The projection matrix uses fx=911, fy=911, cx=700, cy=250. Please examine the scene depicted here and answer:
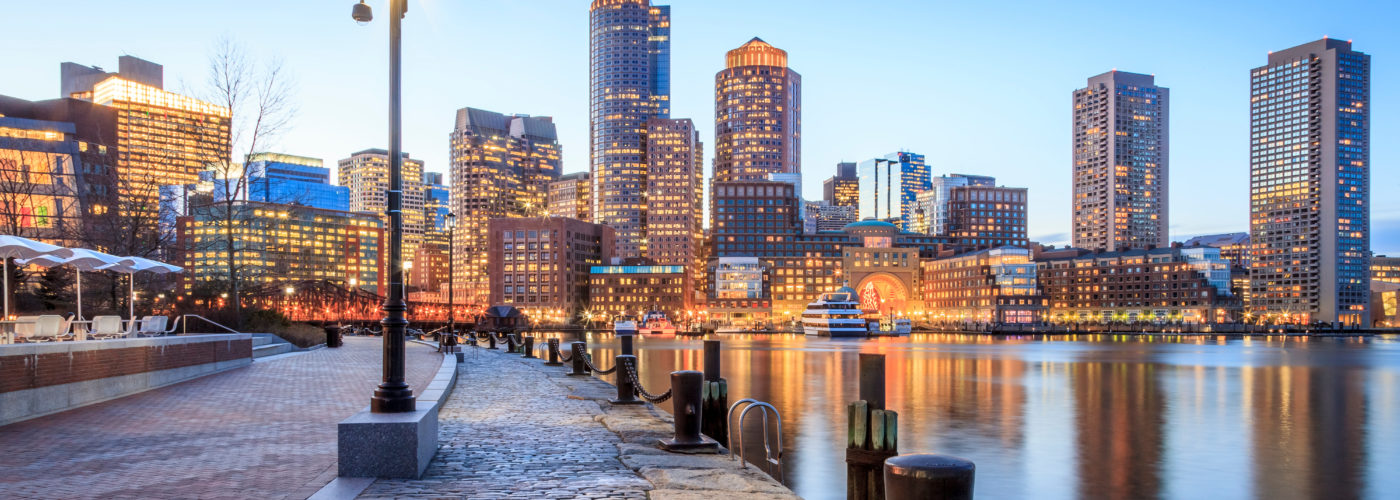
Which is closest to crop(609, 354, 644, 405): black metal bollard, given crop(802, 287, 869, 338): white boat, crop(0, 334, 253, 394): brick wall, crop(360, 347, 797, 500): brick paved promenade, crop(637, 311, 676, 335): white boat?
crop(360, 347, 797, 500): brick paved promenade

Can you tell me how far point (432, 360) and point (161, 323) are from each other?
11.3 metres

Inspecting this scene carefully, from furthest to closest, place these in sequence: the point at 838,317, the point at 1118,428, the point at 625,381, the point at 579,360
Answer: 1. the point at 838,317
2. the point at 1118,428
3. the point at 579,360
4. the point at 625,381

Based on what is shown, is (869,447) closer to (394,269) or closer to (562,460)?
(562,460)

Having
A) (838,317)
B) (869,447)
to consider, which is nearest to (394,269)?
(869,447)

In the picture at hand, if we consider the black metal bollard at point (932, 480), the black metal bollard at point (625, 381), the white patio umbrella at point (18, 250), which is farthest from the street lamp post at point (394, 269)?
the white patio umbrella at point (18, 250)

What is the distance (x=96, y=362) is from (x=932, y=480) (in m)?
17.3

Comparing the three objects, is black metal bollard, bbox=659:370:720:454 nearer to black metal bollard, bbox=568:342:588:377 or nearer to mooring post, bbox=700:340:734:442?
mooring post, bbox=700:340:734:442

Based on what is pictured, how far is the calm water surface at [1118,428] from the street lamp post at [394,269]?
11.5 m

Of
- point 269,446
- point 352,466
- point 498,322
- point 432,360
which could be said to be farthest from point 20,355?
point 498,322

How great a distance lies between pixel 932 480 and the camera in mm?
6328

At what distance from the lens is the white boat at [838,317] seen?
146000 millimetres

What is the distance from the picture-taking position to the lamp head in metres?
11.9

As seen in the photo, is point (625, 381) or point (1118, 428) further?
point (1118, 428)

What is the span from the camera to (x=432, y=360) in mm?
34250
